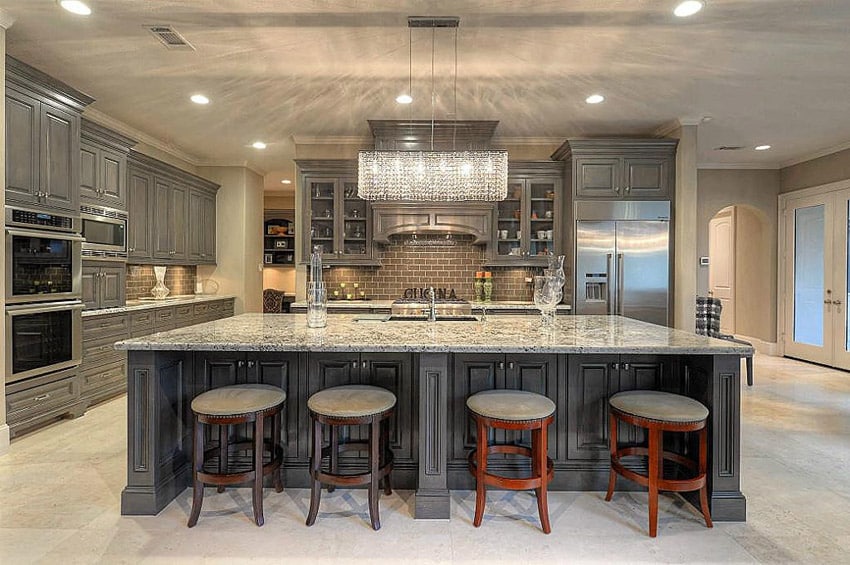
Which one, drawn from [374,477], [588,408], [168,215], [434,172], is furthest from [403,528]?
[168,215]

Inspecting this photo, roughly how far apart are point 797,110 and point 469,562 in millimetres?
5291

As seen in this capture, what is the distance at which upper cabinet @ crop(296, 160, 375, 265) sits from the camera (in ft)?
18.4

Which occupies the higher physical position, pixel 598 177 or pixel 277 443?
pixel 598 177

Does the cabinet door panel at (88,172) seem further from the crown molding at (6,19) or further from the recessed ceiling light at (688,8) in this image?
the recessed ceiling light at (688,8)

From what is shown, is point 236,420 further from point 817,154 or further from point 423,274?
point 817,154

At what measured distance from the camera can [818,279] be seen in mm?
6648

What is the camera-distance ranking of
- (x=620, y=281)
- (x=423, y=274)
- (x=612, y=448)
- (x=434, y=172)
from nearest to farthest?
(x=612, y=448)
(x=434, y=172)
(x=620, y=281)
(x=423, y=274)

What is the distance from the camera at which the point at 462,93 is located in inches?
174

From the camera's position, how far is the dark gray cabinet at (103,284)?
14.2 ft

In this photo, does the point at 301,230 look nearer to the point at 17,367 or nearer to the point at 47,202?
the point at 47,202

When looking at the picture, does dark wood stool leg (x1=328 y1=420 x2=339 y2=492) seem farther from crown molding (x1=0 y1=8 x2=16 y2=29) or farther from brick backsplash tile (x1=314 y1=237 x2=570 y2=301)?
brick backsplash tile (x1=314 y1=237 x2=570 y2=301)

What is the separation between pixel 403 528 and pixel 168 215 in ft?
16.5

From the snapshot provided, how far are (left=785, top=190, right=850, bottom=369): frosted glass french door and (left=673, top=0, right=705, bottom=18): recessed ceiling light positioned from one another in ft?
15.7

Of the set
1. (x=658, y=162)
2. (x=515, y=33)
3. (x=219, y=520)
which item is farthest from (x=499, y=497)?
(x=658, y=162)
